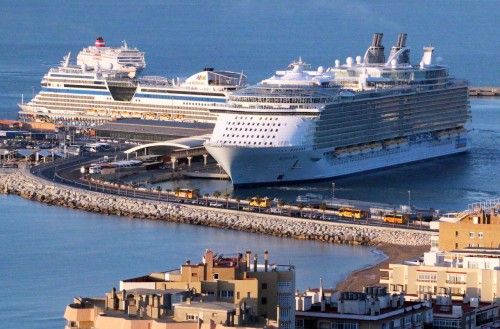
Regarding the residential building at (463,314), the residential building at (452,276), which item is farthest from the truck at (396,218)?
the residential building at (463,314)

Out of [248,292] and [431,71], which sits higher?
[431,71]

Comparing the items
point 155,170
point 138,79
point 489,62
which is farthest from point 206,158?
point 489,62

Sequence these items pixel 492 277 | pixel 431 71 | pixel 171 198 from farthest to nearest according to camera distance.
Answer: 1. pixel 431 71
2. pixel 171 198
3. pixel 492 277

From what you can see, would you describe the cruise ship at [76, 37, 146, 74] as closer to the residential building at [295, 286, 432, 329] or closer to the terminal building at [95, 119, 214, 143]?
the terminal building at [95, 119, 214, 143]

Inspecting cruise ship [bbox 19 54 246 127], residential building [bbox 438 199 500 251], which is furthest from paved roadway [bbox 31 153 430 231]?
residential building [bbox 438 199 500 251]

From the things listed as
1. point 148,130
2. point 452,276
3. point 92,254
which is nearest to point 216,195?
point 92,254

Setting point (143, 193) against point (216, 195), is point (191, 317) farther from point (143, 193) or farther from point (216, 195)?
point (143, 193)

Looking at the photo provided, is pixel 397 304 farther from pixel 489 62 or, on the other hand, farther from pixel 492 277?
pixel 489 62
